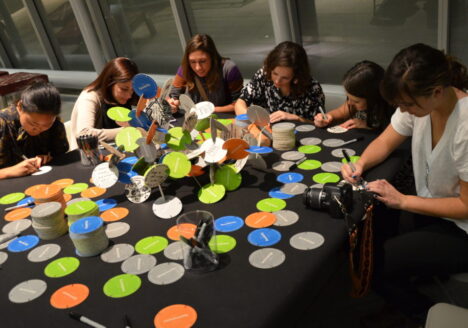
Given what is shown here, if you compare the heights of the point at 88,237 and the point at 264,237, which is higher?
the point at 88,237

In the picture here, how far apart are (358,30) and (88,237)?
3008 millimetres

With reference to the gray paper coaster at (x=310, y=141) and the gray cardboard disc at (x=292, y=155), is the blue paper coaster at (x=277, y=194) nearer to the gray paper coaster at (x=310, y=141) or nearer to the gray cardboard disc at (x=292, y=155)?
the gray cardboard disc at (x=292, y=155)

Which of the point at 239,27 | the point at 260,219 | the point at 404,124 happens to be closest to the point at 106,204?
the point at 260,219

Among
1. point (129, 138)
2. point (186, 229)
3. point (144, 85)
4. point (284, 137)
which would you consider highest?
point (144, 85)

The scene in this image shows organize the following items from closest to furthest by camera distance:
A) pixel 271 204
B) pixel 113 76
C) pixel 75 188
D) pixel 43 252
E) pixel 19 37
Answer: pixel 43 252 → pixel 271 204 → pixel 75 188 → pixel 113 76 → pixel 19 37

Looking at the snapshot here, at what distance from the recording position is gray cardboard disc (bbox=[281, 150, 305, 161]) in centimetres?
190

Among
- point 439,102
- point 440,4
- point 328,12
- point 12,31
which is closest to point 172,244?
point 439,102

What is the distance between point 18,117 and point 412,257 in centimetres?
202

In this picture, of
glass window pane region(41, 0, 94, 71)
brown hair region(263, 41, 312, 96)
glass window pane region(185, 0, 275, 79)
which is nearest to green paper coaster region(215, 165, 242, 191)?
brown hair region(263, 41, 312, 96)

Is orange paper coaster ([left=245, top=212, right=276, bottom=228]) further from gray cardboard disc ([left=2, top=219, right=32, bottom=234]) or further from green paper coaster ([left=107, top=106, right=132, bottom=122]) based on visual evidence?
gray cardboard disc ([left=2, top=219, right=32, bottom=234])

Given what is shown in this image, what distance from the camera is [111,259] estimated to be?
136cm

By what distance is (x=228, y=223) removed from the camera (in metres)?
1.47

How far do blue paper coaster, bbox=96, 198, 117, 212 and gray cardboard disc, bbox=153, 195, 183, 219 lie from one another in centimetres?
19

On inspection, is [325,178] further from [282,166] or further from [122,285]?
[122,285]
